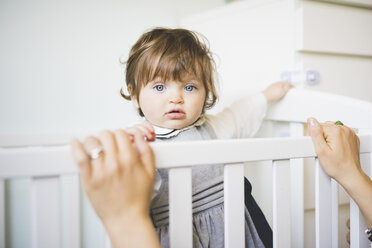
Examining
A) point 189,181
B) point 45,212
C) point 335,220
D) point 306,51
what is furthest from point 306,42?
point 45,212

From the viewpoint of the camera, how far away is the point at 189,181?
0.46 metres

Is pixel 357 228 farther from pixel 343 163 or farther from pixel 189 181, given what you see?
pixel 189 181

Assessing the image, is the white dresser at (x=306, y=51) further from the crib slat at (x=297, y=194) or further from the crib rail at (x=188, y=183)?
the crib rail at (x=188, y=183)

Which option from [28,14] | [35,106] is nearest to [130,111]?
[35,106]

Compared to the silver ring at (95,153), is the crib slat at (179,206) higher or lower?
lower

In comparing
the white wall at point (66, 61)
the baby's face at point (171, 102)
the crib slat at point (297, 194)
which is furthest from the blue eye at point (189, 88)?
the white wall at point (66, 61)

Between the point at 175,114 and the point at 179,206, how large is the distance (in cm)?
32

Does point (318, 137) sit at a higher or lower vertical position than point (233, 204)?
higher

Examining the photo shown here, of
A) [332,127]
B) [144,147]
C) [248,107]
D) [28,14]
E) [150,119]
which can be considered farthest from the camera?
[28,14]

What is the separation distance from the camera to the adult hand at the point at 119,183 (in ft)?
1.27

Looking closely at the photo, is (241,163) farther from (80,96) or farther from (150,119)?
(80,96)

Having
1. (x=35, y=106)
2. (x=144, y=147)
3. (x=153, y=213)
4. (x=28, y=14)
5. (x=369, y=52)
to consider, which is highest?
(x=28, y=14)

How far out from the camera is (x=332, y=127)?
1.94 ft

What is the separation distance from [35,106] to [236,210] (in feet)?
2.91
